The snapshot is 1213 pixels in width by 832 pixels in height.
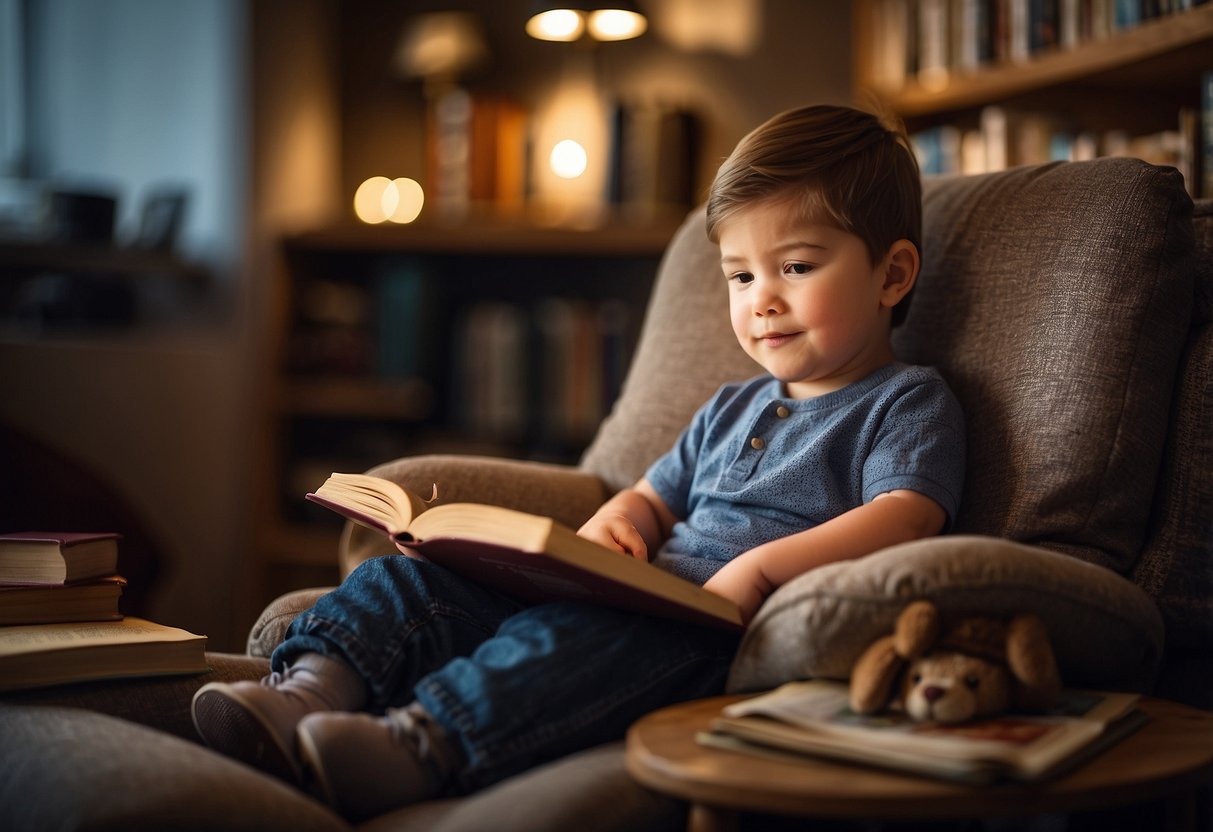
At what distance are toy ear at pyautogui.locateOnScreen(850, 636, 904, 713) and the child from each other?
18 centimetres

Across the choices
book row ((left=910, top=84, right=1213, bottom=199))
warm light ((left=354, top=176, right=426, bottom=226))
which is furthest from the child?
warm light ((left=354, top=176, right=426, bottom=226))

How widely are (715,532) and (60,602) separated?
66cm

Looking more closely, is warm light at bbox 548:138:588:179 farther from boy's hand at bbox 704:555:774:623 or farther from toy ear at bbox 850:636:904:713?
toy ear at bbox 850:636:904:713

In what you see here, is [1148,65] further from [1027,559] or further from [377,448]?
[377,448]

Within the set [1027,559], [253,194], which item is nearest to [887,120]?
[1027,559]

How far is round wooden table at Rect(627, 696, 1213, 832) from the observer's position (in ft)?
2.40

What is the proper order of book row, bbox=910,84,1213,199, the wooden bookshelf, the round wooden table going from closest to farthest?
the round wooden table
the wooden bookshelf
book row, bbox=910,84,1213,199

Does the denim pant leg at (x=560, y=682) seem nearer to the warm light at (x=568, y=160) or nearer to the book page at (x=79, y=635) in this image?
the book page at (x=79, y=635)

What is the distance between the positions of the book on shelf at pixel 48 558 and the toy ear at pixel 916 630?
784 millimetres

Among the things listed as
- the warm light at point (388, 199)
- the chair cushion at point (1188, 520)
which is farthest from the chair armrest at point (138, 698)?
the warm light at point (388, 199)

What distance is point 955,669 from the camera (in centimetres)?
84

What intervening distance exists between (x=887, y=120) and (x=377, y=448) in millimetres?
1730

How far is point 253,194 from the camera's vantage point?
104 inches

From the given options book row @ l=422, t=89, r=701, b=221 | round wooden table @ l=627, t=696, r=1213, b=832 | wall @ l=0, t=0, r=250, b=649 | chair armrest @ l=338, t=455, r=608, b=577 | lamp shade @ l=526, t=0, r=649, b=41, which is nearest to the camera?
round wooden table @ l=627, t=696, r=1213, b=832
